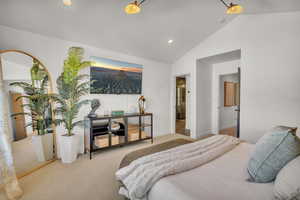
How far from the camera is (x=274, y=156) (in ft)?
3.57

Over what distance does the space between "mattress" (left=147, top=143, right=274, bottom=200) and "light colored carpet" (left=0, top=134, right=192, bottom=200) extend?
1.08 m

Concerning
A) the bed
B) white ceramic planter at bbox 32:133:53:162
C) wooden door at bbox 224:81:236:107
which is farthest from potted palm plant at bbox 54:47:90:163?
wooden door at bbox 224:81:236:107

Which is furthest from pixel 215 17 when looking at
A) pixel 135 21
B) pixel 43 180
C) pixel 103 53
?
pixel 43 180

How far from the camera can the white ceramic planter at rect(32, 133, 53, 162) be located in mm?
2580

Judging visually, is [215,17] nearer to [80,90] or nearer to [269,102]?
[269,102]

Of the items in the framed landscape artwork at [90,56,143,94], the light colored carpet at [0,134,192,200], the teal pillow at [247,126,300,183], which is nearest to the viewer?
the teal pillow at [247,126,300,183]

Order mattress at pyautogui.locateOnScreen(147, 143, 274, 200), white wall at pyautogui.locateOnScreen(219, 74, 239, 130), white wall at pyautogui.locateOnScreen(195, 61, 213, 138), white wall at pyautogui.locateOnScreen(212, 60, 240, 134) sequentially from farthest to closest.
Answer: white wall at pyautogui.locateOnScreen(219, 74, 239, 130)
white wall at pyautogui.locateOnScreen(212, 60, 240, 134)
white wall at pyautogui.locateOnScreen(195, 61, 213, 138)
mattress at pyautogui.locateOnScreen(147, 143, 274, 200)

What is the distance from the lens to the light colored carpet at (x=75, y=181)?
5.93 ft

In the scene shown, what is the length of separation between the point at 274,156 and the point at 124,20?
9.77ft

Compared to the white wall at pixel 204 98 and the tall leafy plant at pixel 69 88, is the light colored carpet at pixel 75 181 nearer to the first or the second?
the tall leafy plant at pixel 69 88

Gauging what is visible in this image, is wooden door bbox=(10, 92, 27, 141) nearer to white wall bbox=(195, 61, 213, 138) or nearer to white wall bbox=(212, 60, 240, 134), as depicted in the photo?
white wall bbox=(195, 61, 213, 138)

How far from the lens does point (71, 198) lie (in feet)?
5.74

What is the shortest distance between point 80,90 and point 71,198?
189 cm

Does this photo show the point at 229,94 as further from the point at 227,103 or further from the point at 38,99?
the point at 38,99
